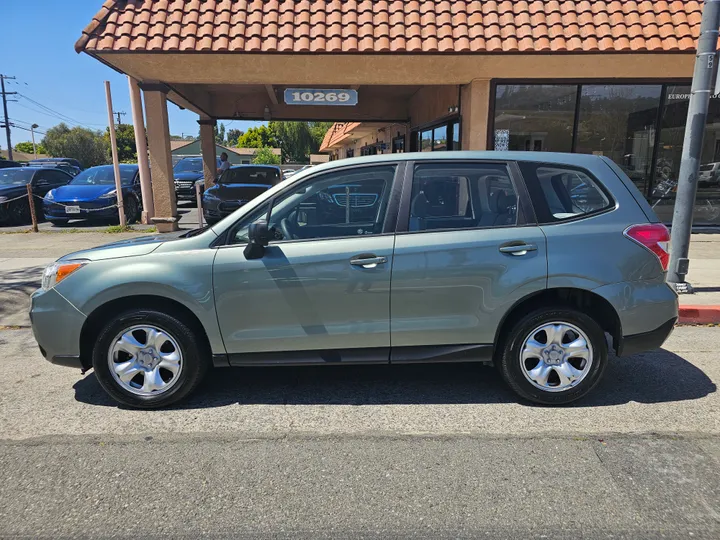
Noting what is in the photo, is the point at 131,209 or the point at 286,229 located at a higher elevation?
the point at 286,229

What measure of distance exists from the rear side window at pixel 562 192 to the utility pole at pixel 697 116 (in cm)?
311

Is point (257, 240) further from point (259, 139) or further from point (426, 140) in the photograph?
point (259, 139)

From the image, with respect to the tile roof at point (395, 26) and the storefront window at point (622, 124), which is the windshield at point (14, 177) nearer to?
the tile roof at point (395, 26)

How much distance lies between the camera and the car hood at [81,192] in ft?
42.4

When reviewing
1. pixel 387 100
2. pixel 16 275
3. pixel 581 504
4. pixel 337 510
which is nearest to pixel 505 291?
pixel 581 504

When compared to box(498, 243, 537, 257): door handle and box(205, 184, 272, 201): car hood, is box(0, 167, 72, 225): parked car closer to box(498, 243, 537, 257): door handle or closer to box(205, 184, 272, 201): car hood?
box(205, 184, 272, 201): car hood

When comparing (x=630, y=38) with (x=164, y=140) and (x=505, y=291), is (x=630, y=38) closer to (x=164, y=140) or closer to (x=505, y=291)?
(x=505, y=291)

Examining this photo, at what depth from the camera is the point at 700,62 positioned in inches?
231

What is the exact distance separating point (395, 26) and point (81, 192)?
30.4 feet

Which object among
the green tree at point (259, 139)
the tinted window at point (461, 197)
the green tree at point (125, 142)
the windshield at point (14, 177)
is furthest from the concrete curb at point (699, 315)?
the green tree at point (259, 139)

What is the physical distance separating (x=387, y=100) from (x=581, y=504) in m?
14.2

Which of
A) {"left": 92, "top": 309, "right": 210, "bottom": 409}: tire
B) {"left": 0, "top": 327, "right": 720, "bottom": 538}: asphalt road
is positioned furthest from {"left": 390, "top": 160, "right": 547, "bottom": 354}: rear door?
{"left": 92, "top": 309, "right": 210, "bottom": 409}: tire

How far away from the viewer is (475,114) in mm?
9742

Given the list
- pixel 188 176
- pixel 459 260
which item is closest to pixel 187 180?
pixel 188 176
